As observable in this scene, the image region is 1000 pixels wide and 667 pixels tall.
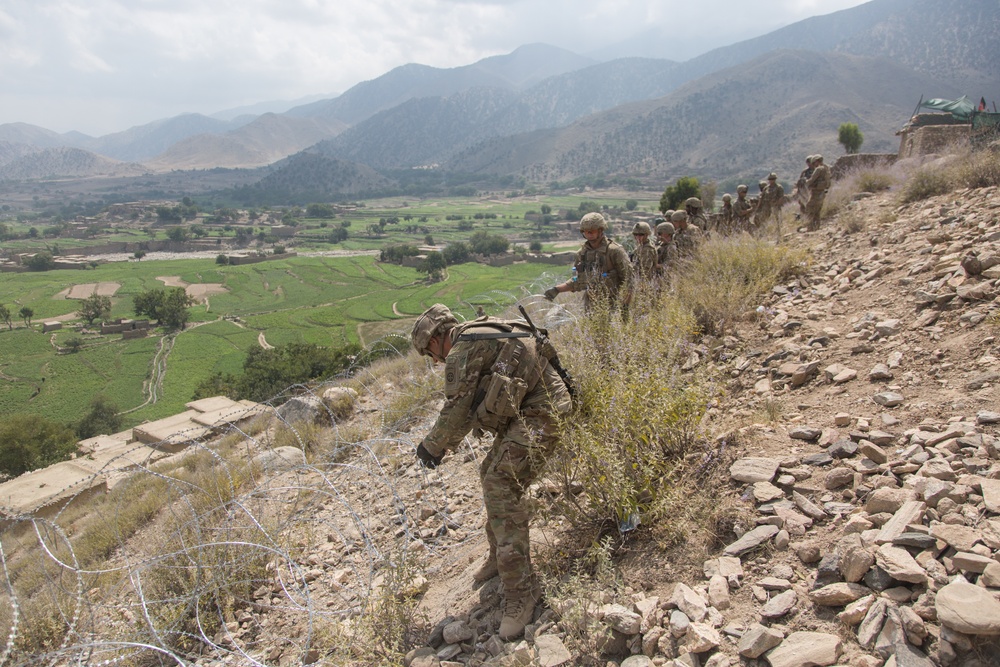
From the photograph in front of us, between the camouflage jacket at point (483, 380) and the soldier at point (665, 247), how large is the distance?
483 cm

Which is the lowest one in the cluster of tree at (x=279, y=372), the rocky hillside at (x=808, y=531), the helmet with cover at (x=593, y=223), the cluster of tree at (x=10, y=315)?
the cluster of tree at (x=279, y=372)

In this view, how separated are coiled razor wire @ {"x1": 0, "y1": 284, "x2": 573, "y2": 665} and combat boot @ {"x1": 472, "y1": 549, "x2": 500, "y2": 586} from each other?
0.48m

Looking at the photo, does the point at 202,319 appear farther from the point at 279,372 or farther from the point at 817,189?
the point at 817,189

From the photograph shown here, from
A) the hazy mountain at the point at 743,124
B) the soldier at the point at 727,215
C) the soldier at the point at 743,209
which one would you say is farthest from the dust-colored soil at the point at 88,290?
the hazy mountain at the point at 743,124

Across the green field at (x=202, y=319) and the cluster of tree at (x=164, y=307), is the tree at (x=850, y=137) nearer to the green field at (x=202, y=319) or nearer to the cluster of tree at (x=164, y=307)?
the green field at (x=202, y=319)

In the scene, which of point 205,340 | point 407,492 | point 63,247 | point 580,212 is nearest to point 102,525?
point 407,492

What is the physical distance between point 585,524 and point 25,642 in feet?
13.2

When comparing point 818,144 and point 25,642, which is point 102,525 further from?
point 818,144

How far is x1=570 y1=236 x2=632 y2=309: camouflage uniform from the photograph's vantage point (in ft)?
19.4

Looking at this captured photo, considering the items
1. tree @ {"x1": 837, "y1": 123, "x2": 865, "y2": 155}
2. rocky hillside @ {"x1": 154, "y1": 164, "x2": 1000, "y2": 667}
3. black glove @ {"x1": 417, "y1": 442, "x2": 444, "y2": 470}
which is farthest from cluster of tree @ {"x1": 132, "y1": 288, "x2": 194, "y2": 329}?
tree @ {"x1": 837, "y1": 123, "x2": 865, "y2": 155}

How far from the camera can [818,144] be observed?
83.8 m

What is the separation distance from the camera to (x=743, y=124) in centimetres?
11538

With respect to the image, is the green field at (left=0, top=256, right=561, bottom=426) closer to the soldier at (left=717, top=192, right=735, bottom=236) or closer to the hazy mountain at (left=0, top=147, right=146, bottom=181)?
the soldier at (left=717, top=192, right=735, bottom=236)

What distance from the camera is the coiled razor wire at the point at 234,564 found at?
319 centimetres
